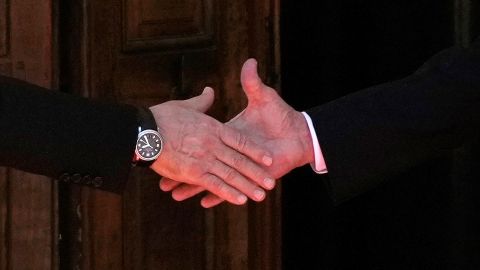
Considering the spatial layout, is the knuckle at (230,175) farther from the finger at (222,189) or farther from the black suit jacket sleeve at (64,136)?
the black suit jacket sleeve at (64,136)

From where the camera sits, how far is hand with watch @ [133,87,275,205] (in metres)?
1.63

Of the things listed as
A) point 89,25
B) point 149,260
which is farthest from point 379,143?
point 89,25

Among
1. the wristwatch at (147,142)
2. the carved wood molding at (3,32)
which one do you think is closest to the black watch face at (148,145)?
the wristwatch at (147,142)

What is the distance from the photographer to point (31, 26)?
2.44 meters

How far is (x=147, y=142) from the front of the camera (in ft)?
5.13

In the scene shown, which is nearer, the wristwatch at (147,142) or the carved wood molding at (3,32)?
the wristwatch at (147,142)

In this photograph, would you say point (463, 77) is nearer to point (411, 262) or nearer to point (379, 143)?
point (379, 143)

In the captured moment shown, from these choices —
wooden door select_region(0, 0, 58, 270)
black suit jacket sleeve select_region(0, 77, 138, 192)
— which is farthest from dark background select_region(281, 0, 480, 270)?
black suit jacket sleeve select_region(0, 77, 138, 192)

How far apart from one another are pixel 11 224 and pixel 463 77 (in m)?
1.43

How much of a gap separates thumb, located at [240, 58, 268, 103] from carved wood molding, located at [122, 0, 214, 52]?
566 mm

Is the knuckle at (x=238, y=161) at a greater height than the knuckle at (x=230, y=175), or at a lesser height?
greater

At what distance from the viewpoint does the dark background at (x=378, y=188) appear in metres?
2.07

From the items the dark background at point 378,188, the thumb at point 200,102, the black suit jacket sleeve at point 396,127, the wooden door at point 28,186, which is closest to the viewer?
the black suit jacket sleeve at point 396,127

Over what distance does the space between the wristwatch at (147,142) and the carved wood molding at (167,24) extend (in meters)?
0.70
